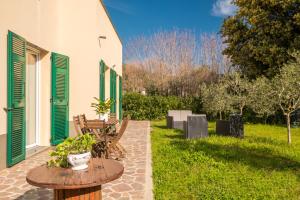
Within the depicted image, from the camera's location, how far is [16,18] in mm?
6742

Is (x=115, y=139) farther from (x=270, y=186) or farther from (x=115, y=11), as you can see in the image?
(x=115, y=11)

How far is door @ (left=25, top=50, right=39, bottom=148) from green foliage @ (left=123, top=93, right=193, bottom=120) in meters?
10.9

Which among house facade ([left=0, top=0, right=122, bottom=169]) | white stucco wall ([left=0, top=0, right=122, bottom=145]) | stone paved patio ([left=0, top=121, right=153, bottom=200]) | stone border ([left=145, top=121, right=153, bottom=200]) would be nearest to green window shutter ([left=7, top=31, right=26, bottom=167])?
house facade ([left=0, top=0, right=122, bottom=169])

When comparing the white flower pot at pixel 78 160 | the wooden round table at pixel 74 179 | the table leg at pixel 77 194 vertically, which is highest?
the white flower pot at pixel 78 160

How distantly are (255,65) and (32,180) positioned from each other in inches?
646

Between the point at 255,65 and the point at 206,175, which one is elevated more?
the point at 255,65

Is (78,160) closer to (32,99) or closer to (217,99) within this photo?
(32,99)

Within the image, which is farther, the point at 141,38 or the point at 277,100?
the point at 141,38

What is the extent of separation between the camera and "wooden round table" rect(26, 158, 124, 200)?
10.1ft

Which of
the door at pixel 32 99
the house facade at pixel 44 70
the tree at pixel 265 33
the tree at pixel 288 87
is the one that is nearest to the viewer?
the house facade at pixel 44 70

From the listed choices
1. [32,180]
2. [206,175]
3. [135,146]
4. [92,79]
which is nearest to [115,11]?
[92,79]

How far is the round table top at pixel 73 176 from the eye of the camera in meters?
3.07

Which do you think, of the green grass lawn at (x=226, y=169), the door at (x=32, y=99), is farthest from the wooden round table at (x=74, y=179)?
the door at (x=32, y=99)

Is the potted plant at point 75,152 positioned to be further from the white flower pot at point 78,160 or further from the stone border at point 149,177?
the stone border at point 149,177
